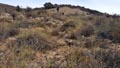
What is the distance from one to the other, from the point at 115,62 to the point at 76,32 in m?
5.05

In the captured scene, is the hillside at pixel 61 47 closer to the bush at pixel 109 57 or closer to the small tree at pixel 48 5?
the bush at pixel 109 57

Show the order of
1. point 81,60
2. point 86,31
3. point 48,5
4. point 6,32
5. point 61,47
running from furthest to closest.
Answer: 1. point 48,5
2. point 86,31
3. point 6,32
4. point 61,47
5. point 81,60

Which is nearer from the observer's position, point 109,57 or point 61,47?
point 109,57

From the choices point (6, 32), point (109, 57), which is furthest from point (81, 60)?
point (6, 32)

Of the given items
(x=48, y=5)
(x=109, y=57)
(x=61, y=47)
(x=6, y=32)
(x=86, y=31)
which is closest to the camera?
(x=109, y=57)

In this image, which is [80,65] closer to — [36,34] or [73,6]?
[36,34]

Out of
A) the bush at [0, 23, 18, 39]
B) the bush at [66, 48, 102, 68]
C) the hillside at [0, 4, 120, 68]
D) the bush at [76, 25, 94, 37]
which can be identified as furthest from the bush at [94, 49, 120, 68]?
the bush at [0, 23, 18, 39]

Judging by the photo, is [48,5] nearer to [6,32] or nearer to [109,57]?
[6,32]

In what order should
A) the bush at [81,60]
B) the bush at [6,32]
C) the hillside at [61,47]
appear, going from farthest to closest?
the bush at [6,32]
the hillside at [61,47]
the bush at [81,60]

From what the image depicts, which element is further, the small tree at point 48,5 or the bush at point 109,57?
the small tree at point 48,5

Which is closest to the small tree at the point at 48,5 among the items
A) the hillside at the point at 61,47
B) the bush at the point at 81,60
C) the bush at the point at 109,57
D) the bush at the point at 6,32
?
the hillside at the point at 61,47

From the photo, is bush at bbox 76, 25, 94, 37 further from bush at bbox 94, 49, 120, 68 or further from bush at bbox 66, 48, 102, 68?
bush at bbox 66, 48, 102, 68

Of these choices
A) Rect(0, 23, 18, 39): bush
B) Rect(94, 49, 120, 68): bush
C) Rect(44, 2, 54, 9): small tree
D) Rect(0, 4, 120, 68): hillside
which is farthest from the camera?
Rect(44, 2, 54, 9): small tree

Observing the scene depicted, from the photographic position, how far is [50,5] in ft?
92.0
